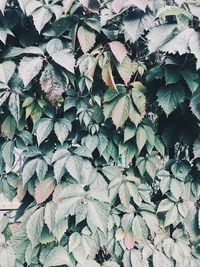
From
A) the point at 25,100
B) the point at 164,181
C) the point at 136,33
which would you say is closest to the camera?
the point at 136,33

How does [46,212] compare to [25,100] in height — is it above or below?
below

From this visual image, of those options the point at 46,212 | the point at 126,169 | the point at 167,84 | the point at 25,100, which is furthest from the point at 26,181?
the point at 167,84

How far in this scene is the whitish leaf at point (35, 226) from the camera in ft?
5.29

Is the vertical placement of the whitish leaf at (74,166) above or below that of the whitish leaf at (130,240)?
above

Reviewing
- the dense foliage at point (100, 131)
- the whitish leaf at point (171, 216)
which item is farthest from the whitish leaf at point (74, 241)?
the whitish leaf at point (171, 216)

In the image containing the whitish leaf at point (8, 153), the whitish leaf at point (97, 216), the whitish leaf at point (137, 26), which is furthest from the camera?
the whitish leaf at point (8, 153)

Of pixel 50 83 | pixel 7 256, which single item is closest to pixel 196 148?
pixel 50 83

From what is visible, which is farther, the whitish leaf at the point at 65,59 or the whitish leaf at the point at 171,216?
the whitish leaf at the point at 171,216

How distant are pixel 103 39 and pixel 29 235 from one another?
0.92m

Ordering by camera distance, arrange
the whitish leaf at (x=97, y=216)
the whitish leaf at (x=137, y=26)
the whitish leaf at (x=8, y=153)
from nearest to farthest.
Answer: the whitish leaf at (x=137, y=26)
the whitish leaf at (x=97, y=216)
the whitish leaf at (x=8, y=153)

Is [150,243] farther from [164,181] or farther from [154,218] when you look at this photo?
[164,181]

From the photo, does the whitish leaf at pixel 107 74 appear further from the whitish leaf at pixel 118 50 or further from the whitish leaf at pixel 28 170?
the whitish leaf at pixel 28 170

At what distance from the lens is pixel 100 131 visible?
1.65 meters

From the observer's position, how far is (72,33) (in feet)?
4.98
